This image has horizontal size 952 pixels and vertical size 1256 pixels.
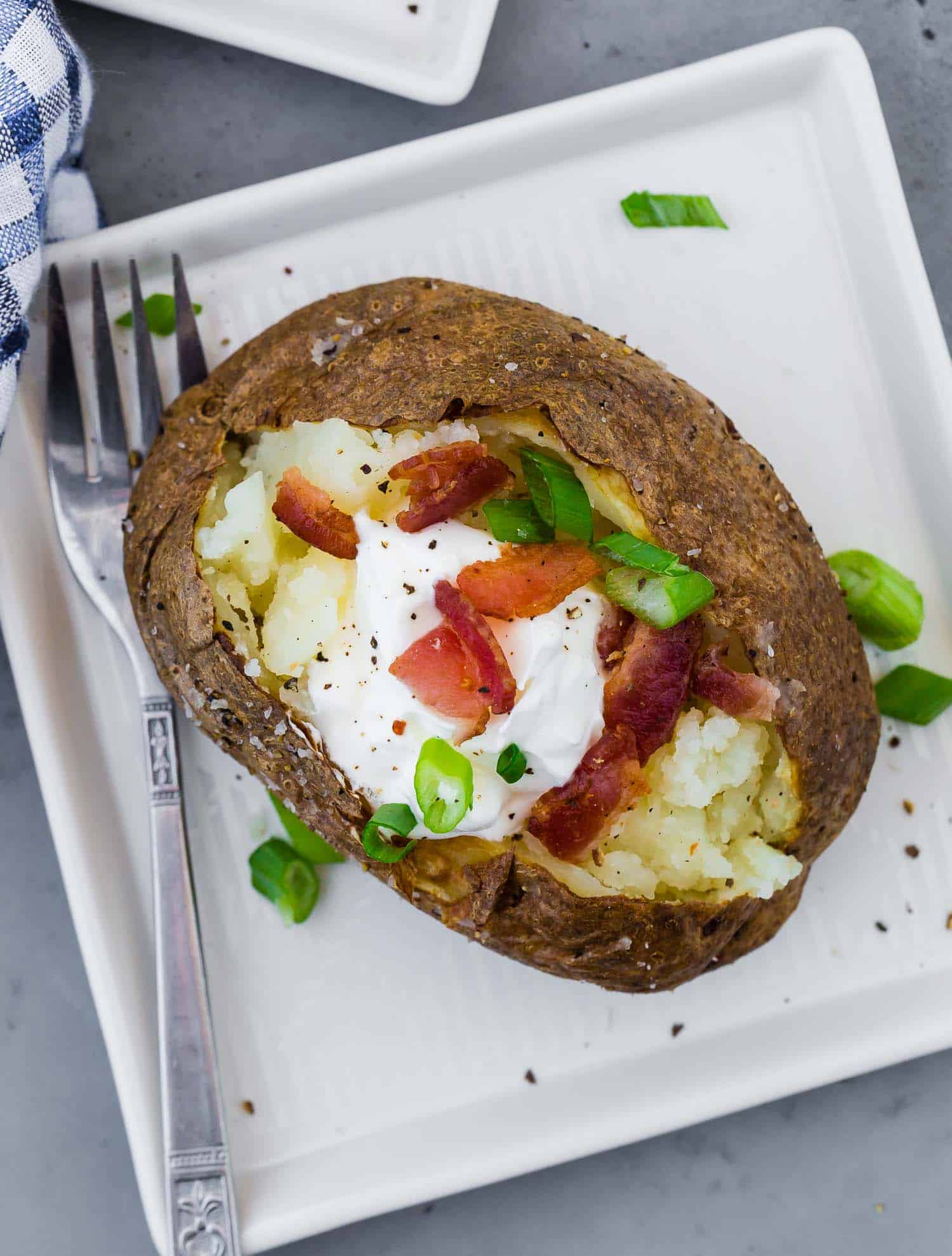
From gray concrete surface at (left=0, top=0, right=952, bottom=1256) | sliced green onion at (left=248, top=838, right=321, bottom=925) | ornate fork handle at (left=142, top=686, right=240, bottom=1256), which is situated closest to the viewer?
ornate fork handle at (left=142, top=686, right=240, bottom=1256)

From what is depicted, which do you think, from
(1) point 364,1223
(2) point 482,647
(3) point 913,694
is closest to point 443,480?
(2) point 482,647

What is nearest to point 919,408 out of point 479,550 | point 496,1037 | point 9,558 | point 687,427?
point 687,427

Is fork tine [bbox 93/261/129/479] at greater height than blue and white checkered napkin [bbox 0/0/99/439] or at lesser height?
lesser

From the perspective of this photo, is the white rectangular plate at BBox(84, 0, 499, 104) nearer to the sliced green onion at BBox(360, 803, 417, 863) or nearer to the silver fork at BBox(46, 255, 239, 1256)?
the silver fork at BBox(46, 255, 239, 1256)

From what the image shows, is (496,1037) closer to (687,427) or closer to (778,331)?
(687,427)

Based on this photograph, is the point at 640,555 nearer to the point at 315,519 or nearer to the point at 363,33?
the point at 315,519

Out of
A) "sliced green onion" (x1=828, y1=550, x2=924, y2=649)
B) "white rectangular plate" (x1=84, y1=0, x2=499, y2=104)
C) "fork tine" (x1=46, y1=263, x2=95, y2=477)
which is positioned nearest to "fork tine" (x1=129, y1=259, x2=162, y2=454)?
"fork tine" (x1=46, y1=263, x2=95, y2=477)

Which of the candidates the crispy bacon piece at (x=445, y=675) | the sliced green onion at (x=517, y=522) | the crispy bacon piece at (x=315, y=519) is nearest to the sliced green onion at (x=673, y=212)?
the sliced green onion at (x=517, y=522)
